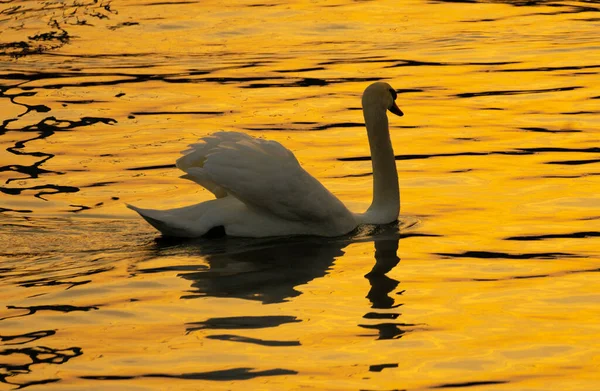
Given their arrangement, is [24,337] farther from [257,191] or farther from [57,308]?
[257,191]

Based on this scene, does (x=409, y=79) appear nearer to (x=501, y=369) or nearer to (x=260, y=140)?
(x=260, y=140)

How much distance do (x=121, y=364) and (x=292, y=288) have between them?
208 centimetres

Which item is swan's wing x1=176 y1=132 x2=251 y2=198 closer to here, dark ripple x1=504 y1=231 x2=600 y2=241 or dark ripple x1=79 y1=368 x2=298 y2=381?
dark ripple x1=504 y1=231 x2=600 y2=241

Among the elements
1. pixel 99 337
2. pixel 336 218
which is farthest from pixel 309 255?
pixel 99 337

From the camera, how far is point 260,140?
11250 mm

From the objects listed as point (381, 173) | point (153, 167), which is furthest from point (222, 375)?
point (153, 167)

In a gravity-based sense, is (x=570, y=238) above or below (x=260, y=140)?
below

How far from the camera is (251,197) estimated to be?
35.9 ft

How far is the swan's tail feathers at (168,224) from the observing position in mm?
10861

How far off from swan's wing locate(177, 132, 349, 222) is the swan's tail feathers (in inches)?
14.4

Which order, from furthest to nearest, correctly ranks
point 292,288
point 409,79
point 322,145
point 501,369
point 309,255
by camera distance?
point 409,79 < point 322,145 < point 309,255 < point 292,288 < point 501,369

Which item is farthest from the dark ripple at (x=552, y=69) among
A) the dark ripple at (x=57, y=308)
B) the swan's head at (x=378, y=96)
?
the dark ripple at (x=57, y=308)

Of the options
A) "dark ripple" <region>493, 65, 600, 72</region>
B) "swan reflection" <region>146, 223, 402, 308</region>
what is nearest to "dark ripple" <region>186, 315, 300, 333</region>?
"swan reflection" <region>146, 223, 402, 308</region>

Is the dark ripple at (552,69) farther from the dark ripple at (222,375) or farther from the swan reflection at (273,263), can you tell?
the dark ripple at (222,375)
